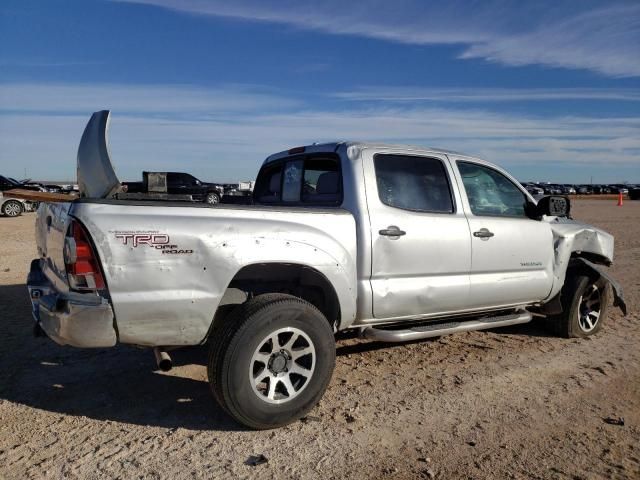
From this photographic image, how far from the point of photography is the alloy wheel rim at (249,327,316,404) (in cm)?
369

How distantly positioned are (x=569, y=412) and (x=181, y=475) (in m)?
2.70

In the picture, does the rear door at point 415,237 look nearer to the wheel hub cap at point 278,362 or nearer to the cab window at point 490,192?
the cab window at point 490,192

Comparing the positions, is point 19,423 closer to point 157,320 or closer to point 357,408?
point 157,320

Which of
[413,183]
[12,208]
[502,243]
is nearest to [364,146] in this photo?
[413,183]

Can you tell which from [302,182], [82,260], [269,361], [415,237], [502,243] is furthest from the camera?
[302,182]

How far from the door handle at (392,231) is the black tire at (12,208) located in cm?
2190

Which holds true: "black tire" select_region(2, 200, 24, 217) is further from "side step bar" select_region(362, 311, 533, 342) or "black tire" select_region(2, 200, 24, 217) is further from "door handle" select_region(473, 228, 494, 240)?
"door handle" select_region(473, 228, 494, 240)

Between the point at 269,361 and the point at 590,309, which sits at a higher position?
the point at 269,361

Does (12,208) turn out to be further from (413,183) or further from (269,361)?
(269,361)

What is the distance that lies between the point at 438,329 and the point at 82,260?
2733 millimetres

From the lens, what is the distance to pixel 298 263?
3848mm

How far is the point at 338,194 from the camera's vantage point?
447 centimetres

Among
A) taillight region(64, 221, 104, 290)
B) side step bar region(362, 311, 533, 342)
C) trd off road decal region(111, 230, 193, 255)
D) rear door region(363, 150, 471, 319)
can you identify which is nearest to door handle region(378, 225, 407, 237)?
rear door region(363, 150, 471, 319)

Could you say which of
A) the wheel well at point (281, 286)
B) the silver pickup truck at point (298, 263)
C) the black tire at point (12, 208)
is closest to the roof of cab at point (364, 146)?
the silver pickup truck at point (298, 263)
